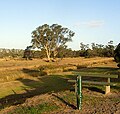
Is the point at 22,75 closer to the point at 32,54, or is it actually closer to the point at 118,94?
the point at 118,94

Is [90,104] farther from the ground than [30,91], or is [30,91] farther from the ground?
[90,104]

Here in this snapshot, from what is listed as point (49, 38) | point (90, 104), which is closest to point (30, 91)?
point (90, 104)

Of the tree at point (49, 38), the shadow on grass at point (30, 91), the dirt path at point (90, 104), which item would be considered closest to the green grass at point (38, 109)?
the dirt path at point (90, 104)

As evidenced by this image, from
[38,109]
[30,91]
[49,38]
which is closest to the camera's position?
[38,109]

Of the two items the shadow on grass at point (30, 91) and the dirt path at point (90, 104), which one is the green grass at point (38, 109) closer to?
the dirt path at point (90, 104)

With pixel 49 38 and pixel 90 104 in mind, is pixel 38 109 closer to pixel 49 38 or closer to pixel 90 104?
pixel 90 104

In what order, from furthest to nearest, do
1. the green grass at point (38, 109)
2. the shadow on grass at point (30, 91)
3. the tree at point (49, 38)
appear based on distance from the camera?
the tree at point (49, 38) < the shadow on grass at point (30, 91) < the green grass at point (38, 109)

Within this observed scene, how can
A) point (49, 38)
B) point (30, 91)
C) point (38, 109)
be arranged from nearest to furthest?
point (38, 109)
point (30, 91)
point (49, 38)

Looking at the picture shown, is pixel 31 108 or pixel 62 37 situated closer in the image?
pixel 31 108

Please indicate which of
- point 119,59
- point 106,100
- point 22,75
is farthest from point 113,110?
point 22,75

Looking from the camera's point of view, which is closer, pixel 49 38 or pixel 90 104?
pixel 90 104

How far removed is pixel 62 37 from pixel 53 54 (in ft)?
20.1

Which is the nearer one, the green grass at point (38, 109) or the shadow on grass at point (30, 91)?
the green grass at point (38, 109)

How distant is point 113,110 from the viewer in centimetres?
1109
